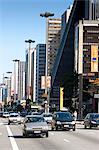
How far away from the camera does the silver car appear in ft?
101

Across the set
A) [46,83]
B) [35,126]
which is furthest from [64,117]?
[46,83]

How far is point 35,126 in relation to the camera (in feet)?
101

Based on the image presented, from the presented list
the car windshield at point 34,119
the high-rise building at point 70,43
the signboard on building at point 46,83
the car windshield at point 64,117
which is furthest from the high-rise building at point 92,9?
the car windshield at point 34,119

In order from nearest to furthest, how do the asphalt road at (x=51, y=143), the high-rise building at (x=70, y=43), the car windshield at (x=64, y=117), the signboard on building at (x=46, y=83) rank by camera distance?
the asphalt road at (x=51, y=143) < the car windshield at (x=64, y=117) < the signboard on building at (x=46, y=83) < the high-rise building at (x=70, y=43)

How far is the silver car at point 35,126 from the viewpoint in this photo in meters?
30.7

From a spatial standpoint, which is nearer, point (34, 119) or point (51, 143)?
point (51, 143)

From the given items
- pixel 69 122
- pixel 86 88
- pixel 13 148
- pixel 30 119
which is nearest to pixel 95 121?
pixel 69 122

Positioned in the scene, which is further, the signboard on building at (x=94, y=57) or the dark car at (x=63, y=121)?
the signboard on building at (x=94, y=57)

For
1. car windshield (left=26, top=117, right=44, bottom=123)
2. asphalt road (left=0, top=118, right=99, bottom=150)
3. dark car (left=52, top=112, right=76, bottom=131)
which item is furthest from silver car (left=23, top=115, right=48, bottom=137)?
dark car (left=52, top=112, right=76, bottom=131)

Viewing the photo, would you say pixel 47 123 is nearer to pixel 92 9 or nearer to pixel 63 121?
pixel 63 121

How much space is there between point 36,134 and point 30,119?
1.03 metres

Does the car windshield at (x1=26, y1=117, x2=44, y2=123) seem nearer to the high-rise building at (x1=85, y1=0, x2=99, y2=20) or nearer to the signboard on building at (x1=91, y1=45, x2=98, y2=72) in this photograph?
the signboard on building at (x1=91, y1=45, x2=98, y2=72)

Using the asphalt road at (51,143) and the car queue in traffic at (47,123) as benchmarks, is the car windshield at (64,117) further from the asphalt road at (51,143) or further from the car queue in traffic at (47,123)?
the asphalt road at (51,143)

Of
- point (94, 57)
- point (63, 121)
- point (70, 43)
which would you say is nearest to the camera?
point (63, 121)
